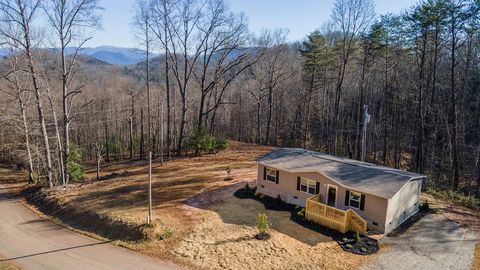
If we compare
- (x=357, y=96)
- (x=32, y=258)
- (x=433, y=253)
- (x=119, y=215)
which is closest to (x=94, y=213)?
(x=119, y=215)

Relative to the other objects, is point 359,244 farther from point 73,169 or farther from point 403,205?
point 73,169

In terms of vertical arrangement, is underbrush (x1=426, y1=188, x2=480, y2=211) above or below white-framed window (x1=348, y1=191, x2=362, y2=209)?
below

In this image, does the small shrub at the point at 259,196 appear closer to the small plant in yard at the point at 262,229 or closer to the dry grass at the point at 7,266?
the small plant in yard at the point at 262,229

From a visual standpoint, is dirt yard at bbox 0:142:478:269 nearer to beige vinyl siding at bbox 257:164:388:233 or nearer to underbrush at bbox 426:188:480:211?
beige vinyl siding at bbox 257:164:388:233

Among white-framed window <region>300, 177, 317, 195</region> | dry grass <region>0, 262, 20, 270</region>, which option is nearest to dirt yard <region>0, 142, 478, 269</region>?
white-framed window <region>300, 177, 317, 195</region>

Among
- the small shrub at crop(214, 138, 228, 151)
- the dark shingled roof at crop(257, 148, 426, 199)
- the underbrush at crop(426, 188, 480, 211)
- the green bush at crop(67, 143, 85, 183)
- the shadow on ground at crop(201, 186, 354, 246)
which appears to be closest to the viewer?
the shadow on ground at crop(201, 186, 354, 246)

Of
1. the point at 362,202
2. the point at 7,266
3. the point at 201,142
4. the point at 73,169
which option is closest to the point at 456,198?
the point at 362,202
